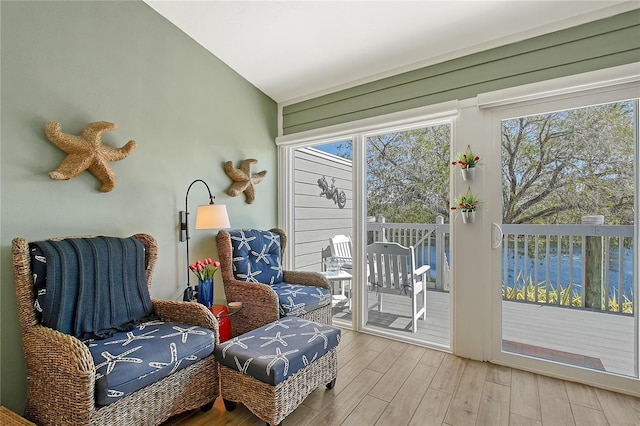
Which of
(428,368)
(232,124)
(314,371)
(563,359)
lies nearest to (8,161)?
(232,124)

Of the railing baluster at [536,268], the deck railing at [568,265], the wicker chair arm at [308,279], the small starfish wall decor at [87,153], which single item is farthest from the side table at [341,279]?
the small starfish wall decor at [87,153]

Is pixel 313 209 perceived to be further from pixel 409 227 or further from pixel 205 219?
pixel 205 219

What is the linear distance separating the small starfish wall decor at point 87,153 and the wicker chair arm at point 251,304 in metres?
1.27

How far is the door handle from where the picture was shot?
101 inches

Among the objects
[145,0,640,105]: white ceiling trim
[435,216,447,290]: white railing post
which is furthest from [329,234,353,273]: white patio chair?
[145,0,640,105]: white ceiling trim

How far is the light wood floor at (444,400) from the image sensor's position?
1.85 m

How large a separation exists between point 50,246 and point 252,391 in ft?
4.69

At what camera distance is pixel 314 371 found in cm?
196

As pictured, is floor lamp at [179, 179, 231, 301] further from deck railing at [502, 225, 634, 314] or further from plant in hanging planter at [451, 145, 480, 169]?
deck railing at [502, 225, 634, 314]

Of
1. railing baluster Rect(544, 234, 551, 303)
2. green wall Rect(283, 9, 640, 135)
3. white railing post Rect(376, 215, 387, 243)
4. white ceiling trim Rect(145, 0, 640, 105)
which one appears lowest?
railing baluster Rect(544, 234, 551, 303)

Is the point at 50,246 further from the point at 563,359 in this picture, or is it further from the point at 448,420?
the point at 563,359

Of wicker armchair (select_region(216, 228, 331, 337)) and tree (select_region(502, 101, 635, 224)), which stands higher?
tree (select_region(502, 101, 635, 224))

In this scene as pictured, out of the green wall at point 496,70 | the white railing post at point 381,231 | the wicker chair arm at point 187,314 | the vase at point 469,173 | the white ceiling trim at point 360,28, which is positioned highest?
the white ceiling trim at point 360,28

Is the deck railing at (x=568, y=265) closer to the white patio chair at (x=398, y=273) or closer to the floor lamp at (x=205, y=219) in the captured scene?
the white patio chair at (x=398, y=273)
